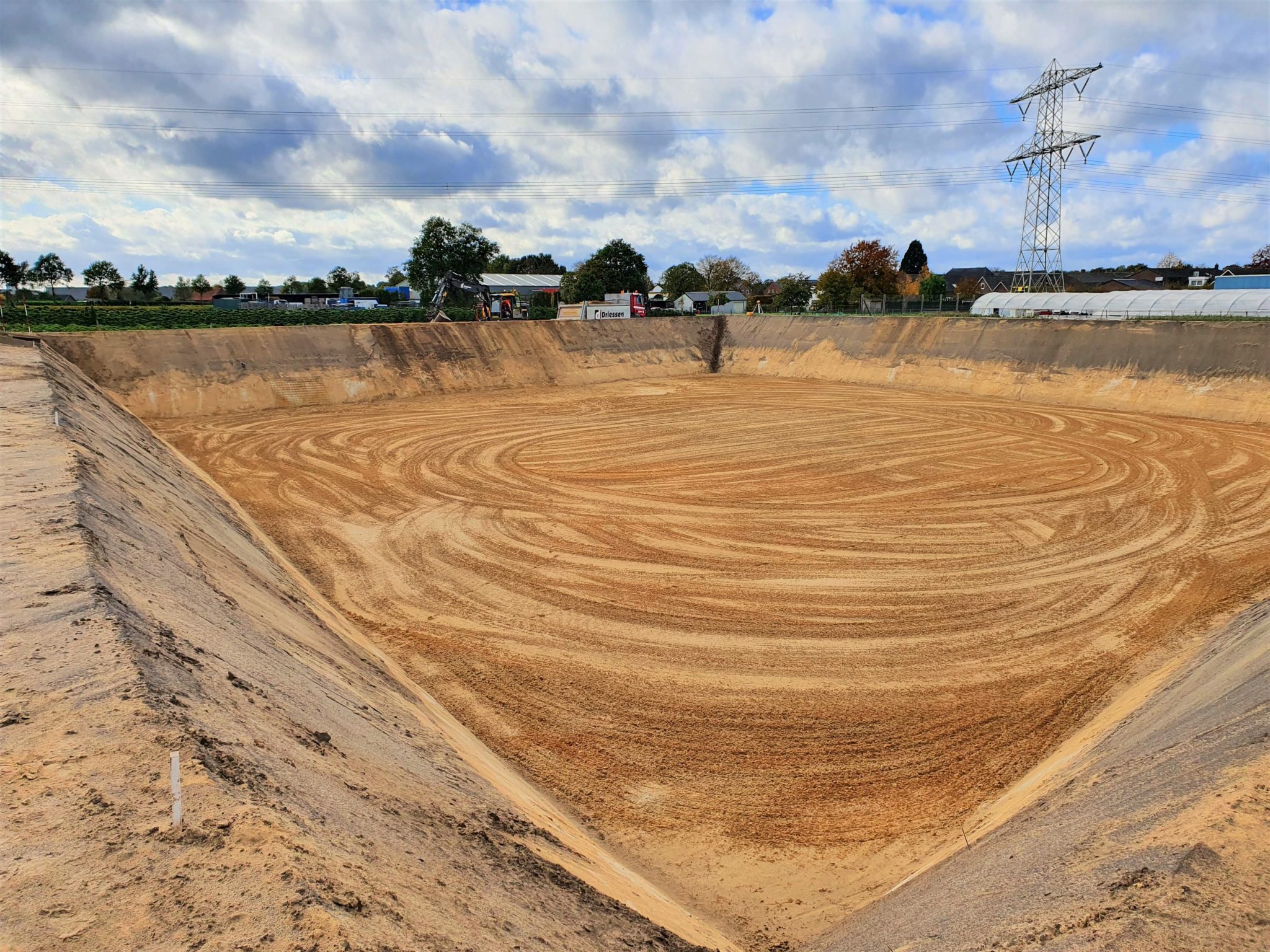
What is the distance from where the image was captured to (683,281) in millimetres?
A: 114125

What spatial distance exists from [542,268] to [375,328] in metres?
101

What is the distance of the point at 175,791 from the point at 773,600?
9706 millimetres

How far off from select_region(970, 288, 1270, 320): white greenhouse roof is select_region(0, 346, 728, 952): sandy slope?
4262cm

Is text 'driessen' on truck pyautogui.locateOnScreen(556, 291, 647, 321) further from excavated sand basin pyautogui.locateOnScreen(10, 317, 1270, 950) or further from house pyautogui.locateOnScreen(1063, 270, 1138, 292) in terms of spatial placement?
house pyautogui.locateOnScreen(1063, 270, 1138, 292)

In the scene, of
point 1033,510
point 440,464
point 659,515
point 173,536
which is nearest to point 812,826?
point 173,536

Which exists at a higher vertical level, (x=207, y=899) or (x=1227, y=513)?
(x=207, y=899)

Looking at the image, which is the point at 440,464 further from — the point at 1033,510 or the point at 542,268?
the point at 542,268

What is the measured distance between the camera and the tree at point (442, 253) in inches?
3177

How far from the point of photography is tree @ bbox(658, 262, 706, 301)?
373ft

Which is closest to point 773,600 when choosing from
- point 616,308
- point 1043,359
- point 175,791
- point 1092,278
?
point 175,791

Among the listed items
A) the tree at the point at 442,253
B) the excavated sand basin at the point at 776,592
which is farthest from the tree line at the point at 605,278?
the excavated sand basin at the point at 776,592

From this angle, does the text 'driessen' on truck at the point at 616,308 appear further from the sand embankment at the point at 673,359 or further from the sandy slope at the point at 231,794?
the sandy slope at the point at 231,794

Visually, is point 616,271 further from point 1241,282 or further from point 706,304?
point 1241,282

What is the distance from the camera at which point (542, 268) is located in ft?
444
